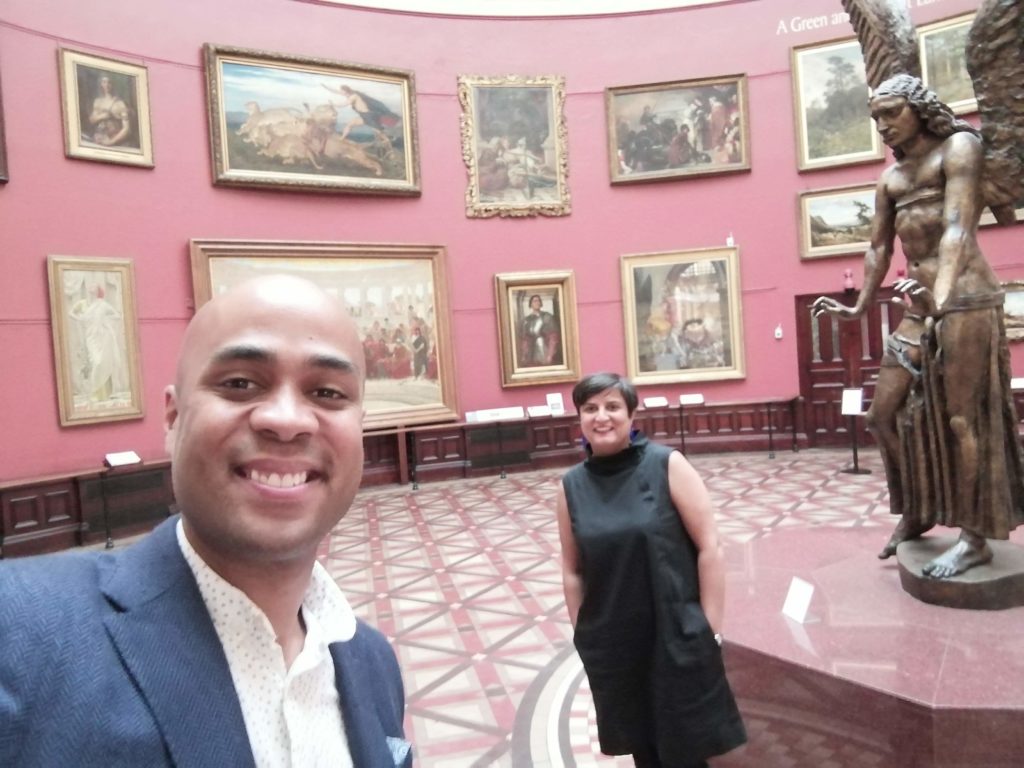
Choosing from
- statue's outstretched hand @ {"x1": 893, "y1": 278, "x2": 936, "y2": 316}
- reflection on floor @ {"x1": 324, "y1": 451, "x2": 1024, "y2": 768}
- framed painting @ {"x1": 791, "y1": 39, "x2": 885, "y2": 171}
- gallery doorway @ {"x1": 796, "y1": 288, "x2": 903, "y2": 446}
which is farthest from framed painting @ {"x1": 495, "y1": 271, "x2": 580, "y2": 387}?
statue's outstretched hand @ {"x1": 893, "y1": 278, "x2": 936, "y2": 316}

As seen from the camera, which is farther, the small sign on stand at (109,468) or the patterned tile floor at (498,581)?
the small sign on stand at (109,468)

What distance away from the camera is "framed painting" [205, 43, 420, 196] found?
1077cm

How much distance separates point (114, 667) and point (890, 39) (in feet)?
16.4

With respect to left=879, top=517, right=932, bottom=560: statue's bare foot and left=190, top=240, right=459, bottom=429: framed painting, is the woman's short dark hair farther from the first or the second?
left=190, top=240, right=459, bottom=429: framed painting

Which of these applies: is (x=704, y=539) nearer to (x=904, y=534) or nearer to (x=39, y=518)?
(x=904, y=534)

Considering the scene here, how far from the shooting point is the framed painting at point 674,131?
12.9m

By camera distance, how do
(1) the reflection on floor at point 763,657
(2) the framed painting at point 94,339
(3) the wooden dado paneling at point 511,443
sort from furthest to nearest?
(3) the wooden dado paneling at point 511,443 → (2) the framed painting at point 94,339 → (1) the reflection on floor at point 763,657

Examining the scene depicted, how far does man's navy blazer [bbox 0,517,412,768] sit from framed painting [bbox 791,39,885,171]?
13706 mm

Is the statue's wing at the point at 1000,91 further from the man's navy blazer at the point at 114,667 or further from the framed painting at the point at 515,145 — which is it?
the framed painting at the point at 515,145

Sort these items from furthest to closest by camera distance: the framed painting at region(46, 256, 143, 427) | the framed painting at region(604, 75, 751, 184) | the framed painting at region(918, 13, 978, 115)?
the framed painting at region(604, 75, 751, 184)
the framed painting at region(918, 13, 978, 115)
the framed painting at region(46, 256, 143, 427)

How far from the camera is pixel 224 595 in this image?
97 centimetres

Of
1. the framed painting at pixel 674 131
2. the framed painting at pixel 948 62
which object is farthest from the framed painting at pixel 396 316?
the framed painting at pixel 948 62

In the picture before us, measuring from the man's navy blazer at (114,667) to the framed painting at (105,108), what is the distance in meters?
10.4

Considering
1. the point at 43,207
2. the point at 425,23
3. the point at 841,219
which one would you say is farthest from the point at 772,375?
the point at 43,207
